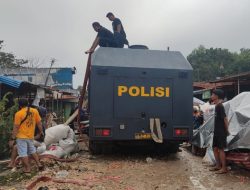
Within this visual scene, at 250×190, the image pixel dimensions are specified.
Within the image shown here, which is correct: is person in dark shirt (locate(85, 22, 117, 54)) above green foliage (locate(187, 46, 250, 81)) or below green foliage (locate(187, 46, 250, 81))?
below

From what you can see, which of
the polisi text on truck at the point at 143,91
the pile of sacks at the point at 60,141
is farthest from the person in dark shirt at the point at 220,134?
the pile of sacks at the point at 60,141

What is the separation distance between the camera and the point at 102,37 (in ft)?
A: 33.8

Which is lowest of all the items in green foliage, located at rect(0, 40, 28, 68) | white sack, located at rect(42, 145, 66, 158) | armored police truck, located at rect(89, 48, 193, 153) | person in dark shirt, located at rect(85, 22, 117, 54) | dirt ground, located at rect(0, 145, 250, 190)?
dirt ground, located at rect(0, 145, 250, 190)

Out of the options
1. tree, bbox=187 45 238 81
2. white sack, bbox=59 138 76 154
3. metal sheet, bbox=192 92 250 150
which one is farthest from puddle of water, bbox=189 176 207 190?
tree, bbox=187 45 238 81

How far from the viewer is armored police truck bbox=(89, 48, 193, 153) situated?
877 cm

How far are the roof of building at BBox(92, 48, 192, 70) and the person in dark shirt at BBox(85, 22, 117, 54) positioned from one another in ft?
2.91

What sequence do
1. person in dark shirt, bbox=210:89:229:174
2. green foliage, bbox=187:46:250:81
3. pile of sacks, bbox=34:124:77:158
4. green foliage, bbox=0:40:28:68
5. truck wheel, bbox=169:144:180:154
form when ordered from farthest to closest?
green foliage, bbox=187:46:250:81 < green foliage, bbox=0:40:28:68 < truck wheel, bbox=169:144:180:154 < pile of sacks, bbox=34:124:77:158 < person in dark shirt, bbox=210:89:229:174

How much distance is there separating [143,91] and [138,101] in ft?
0.87

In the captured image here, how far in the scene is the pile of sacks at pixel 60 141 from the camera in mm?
9281

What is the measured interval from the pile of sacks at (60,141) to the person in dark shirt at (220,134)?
3.74 m

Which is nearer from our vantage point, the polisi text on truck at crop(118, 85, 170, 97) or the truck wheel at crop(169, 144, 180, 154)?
the polisi text on truck at crop(118, 85, 170, 97)

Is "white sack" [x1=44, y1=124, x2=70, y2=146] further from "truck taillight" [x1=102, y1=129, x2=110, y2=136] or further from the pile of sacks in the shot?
"truck taillight" [x1=102, y1=129, x2=110, y2=136]

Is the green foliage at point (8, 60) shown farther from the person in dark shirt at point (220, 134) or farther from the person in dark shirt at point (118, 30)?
the person in dark shirt at point (220, 134)

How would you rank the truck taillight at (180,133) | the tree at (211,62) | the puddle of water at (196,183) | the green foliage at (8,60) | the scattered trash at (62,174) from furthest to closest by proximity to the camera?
the tree at (211,62)
the green foliage at (8,60)
the truck taillight at (180,133)
the scattered trash at (62,174)
the puddle of water at (196,183)
